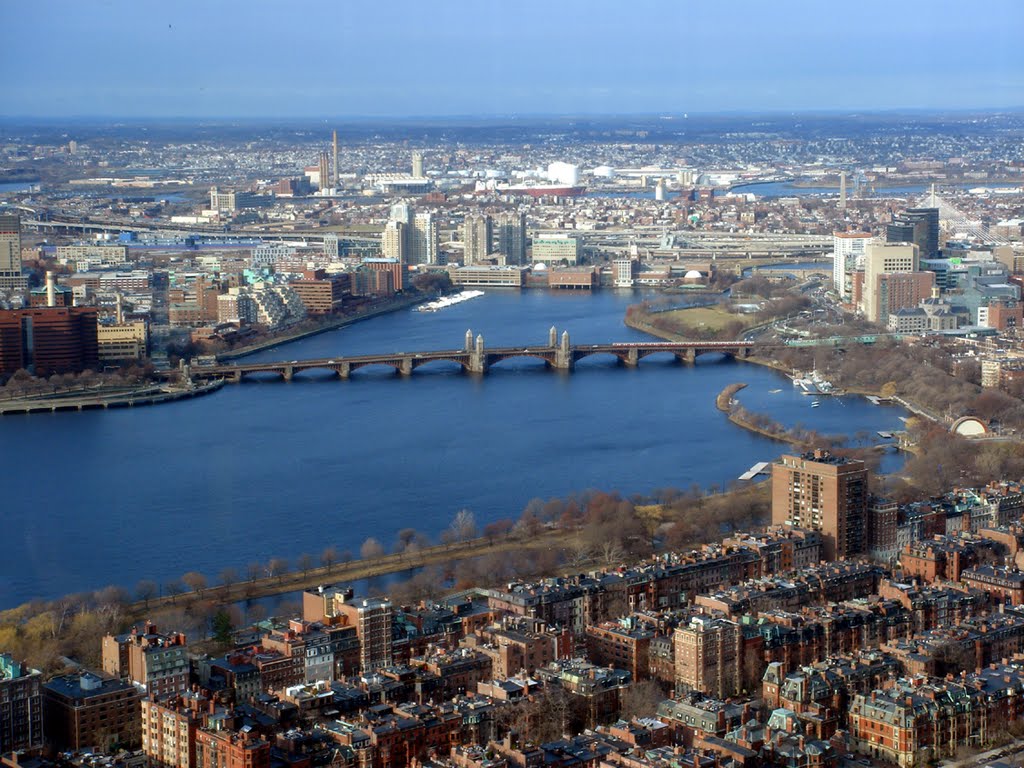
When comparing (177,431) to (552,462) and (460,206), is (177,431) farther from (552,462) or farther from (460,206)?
(460,206)

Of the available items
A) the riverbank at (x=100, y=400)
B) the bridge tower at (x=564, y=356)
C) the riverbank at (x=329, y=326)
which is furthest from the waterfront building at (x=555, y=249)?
the riverbank at (x=100, y=400)

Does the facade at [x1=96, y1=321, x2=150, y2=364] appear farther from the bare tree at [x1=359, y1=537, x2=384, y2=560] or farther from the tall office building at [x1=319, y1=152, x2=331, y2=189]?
the tall office building at [x1=319, y1=152, x2=331, y2=189]

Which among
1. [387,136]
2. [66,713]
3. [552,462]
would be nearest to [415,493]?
[552,462]

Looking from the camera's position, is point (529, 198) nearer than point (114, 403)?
No

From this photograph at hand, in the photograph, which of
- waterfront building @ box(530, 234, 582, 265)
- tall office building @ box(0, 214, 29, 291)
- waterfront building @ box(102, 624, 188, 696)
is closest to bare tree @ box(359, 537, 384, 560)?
waterfront building @ box(102, 624, 188, 696)

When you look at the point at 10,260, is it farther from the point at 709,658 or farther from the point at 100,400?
the point at 709,658

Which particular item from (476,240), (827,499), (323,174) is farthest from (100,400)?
(323,174)
